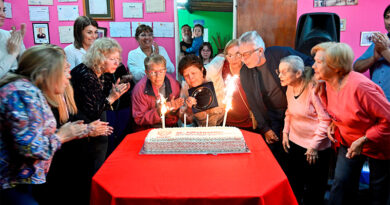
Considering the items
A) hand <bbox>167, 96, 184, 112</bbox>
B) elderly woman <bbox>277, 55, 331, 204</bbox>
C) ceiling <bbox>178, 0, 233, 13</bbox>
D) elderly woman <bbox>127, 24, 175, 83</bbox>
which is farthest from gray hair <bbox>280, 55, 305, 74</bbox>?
ceiling <bbox>178, 0, 233, 13</bbox>

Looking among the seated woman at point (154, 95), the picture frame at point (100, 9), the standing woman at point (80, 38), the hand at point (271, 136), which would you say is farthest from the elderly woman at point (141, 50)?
the hand at point (271, 136)

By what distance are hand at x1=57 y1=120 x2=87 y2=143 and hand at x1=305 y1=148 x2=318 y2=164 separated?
189cm

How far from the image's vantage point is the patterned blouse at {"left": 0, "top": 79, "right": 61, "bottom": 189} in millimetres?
1288

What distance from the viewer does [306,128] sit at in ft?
7.69

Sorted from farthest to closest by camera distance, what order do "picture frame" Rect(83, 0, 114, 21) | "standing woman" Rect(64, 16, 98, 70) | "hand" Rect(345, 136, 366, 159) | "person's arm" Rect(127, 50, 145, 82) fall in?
"picture frame" Rect(83, 0, 114, 21), "person's arm" Rect(127, 50, 145, 82), "standing woman" Rect(64, 16, 98, 70), "hand" Rect(345, 136, 366, 159)

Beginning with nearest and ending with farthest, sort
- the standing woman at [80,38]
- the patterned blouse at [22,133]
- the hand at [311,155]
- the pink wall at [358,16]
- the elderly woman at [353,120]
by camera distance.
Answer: the patterned blouse at [22,133] → the elderly woman at [353,120] → the hand at [311,155] → the standing woman at [80,38] → the pink wall at [358,16]

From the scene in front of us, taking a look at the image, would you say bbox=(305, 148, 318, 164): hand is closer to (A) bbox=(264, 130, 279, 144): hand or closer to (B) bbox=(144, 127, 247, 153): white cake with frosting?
(A) bbox=(264, 130, 279, 144): hand

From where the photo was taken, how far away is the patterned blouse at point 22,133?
4.23ft

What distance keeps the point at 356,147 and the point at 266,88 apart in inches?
43.0

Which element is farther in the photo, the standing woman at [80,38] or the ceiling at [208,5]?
the ceiling at [208,5]

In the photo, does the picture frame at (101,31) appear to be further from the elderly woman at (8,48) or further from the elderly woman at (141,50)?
the elderly woman at (8,48)

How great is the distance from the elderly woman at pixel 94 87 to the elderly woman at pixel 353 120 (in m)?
1.83

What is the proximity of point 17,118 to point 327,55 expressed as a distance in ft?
6.55

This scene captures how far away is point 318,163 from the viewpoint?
2.37m
